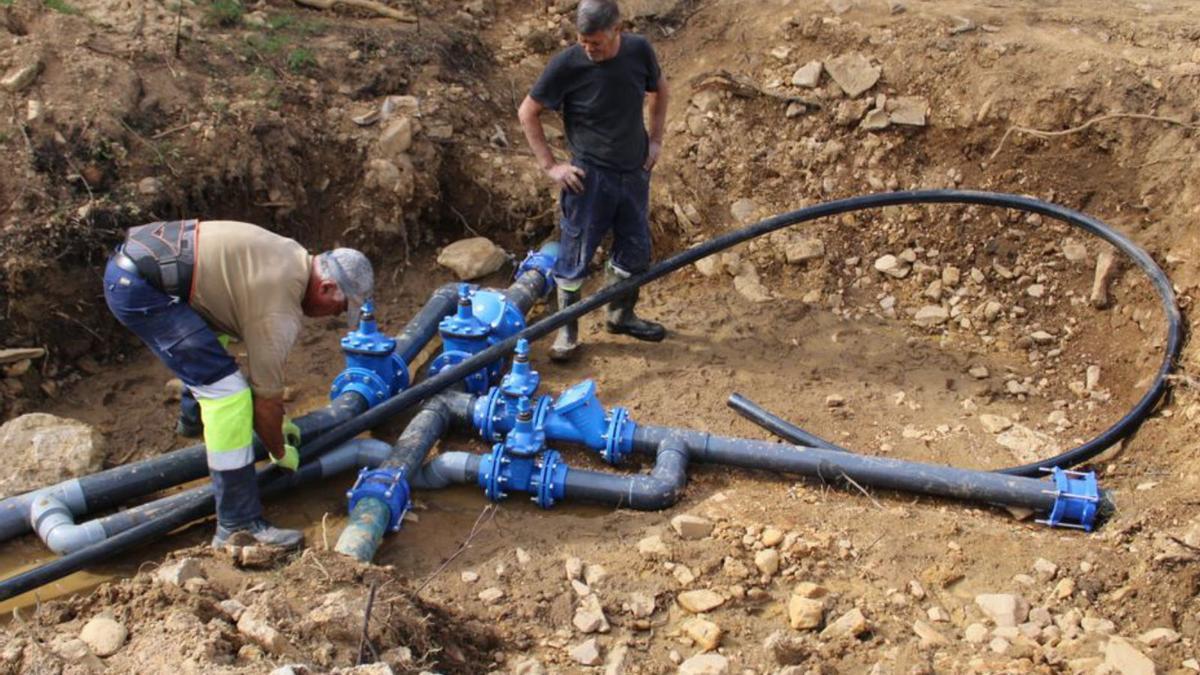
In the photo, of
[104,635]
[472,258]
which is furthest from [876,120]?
[104,635]

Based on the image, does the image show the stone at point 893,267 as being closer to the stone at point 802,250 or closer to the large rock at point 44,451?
the stone at point 802,250

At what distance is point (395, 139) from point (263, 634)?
Result: 13.0ft

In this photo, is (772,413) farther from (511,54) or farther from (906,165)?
(511,54)

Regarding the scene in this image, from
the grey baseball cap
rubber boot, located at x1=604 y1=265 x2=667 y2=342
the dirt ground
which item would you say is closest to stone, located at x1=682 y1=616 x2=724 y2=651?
the dirt ground

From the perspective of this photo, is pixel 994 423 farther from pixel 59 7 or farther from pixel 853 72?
pixel 59 7

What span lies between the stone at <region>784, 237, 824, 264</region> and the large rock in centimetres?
400

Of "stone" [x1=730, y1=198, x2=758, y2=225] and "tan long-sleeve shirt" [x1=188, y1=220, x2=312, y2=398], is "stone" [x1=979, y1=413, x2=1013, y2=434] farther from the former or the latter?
"tan long-sleeve shirt" [x1=188, y1=220, x2=312, y2=398]

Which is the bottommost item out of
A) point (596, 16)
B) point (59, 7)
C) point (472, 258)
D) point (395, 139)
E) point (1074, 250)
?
point (472, 258)

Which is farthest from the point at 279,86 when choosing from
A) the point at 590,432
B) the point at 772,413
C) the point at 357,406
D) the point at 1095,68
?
the point at 1095,68

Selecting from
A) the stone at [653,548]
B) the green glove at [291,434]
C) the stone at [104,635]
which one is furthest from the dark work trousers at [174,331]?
the stone at [653,548]

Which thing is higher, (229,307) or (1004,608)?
(229,307)

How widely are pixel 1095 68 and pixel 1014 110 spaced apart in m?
0.51

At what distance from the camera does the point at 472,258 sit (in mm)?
6426

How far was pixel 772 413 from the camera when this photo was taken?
5.34 metres
